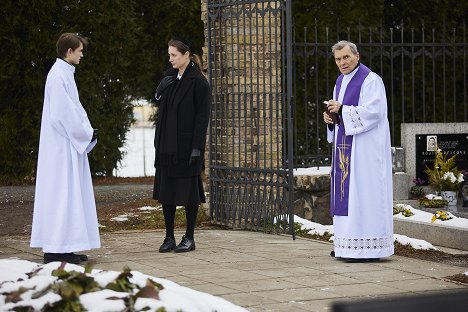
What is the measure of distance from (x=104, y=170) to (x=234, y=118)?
6.75 metres

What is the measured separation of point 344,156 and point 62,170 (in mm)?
2393

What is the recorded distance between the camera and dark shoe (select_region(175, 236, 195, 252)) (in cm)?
924

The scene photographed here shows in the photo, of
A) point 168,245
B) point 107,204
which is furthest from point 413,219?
point 107,204

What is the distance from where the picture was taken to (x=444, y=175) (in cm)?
1265

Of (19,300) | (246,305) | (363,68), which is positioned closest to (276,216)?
(363,68)

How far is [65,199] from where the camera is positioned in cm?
850

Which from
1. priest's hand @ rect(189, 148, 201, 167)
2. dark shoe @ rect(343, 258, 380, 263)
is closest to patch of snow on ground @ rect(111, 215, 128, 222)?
priest's hand @ rect(189, 148, 201, 167)

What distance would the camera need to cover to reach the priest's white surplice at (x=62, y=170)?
8.49 meters

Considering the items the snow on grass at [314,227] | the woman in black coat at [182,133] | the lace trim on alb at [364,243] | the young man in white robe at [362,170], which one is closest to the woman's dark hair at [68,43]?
the woman in black coat at [182,133]

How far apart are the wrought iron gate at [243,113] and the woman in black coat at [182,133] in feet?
5.93

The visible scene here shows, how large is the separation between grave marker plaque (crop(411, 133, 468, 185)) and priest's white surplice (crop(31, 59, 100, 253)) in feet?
18.9

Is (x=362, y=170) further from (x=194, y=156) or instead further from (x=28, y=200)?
(x=28, y=200)

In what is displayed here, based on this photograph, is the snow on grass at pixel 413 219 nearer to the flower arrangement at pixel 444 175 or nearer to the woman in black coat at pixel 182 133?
the flower arrangement at pixel 444 175

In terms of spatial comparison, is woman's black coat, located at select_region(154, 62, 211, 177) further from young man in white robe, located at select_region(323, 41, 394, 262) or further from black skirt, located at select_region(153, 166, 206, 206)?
young man in white robe, located at select_region(323, 41, 394, 262)
